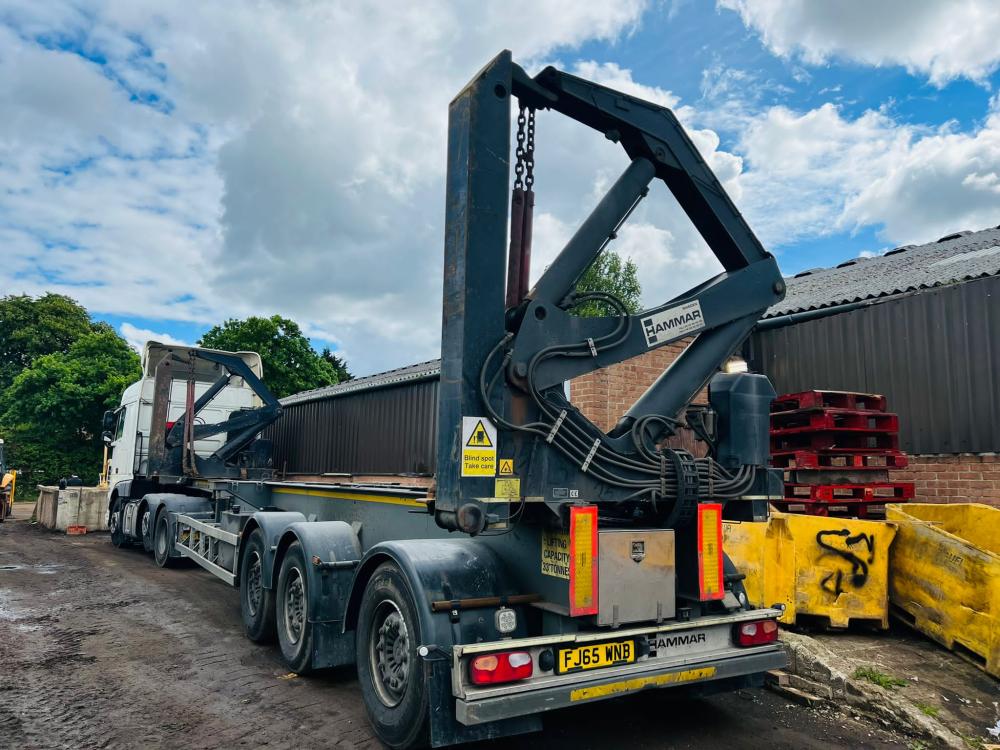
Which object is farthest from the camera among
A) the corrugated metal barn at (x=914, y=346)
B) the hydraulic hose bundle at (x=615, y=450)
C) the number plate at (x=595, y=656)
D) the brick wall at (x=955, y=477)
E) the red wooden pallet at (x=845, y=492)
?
the corrugated metal barn at (x=914, y=346)

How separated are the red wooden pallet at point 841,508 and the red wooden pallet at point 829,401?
0.99 metres

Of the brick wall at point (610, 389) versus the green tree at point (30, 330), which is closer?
the brick wall at point (610, 389)

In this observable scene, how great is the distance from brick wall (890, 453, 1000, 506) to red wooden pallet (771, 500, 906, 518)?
2.10m

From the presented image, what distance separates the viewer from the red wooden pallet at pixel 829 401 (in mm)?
7301

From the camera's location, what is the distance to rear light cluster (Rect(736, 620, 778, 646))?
448 centimetres

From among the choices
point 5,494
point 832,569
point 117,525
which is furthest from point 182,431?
point 5,494

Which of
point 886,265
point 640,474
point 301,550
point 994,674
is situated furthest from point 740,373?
point 886,265

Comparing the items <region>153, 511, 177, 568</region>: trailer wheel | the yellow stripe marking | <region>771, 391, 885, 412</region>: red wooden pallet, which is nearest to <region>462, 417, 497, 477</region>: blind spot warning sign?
the yellow stripe marking

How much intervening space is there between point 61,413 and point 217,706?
96.5 ft

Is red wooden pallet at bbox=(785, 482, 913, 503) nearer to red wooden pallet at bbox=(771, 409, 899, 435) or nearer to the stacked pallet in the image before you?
the stacked pallet

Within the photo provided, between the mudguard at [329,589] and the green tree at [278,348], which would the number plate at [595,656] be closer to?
the mudguard at [329,589]

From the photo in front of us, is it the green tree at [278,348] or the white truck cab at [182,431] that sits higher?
the green tree at [278,348]

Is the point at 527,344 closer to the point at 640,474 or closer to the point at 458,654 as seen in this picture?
the point at 640,474

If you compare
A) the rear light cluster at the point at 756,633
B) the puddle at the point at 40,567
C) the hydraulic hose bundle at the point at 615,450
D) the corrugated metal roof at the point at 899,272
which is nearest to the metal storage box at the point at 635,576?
the hydraulic hose bundle at the point at 615,450
